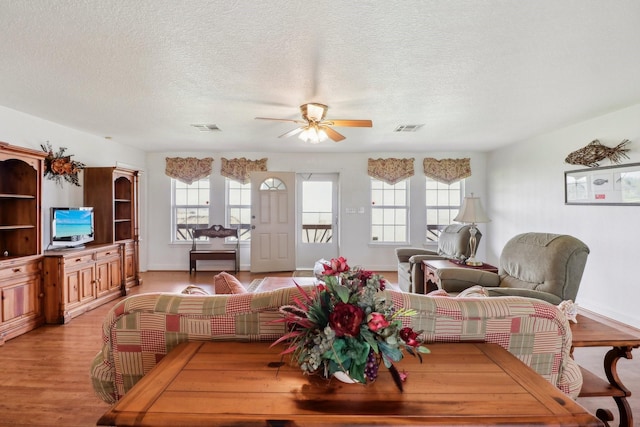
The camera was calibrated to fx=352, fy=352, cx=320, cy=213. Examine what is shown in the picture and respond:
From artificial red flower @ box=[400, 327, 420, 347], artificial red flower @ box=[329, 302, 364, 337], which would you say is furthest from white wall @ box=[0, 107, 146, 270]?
artificial red flower @ box=[400, 327, 420, 347]

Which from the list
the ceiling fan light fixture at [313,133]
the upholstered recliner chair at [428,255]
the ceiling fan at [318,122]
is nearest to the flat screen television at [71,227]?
the ceiling fan at [318,122]

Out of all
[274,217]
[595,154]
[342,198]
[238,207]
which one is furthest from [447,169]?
[238,207]

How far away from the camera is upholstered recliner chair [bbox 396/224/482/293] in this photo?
13.7ft

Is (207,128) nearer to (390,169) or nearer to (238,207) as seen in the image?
(238,207)

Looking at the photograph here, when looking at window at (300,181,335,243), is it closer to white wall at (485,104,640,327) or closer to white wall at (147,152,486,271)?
white wall at (147,152,486,271)

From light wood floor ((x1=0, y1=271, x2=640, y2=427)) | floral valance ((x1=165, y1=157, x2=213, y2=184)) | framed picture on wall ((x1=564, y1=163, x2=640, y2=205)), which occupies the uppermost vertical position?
floral valance ((x1=165, y1=157, x2=213, y2=184))

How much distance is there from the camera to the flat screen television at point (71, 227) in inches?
163

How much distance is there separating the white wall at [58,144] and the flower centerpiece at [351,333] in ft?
14.5

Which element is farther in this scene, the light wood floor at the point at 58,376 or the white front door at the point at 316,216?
the white front door at the point at 316,216

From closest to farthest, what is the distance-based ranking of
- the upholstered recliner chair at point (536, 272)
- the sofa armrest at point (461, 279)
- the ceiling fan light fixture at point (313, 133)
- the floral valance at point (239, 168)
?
the upholstered recliner chair at point (536, 272)
the sofa armrest at point (461, 279)
the ceiling fan light fixture at point (313, 133)
the floral valance at point (239, 168)

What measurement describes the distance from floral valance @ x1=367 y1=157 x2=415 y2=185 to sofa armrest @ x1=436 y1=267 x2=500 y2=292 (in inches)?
150

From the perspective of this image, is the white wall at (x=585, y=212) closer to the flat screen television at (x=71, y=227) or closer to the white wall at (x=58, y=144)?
the flat screen television at (x=71, y=227)

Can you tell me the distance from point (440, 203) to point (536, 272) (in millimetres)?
4266

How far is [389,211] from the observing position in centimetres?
691
